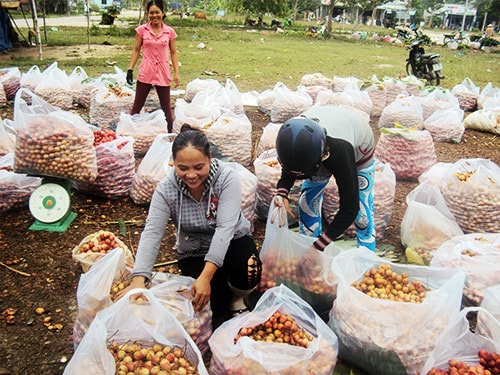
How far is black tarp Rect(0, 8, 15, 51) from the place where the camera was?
10.8 meters

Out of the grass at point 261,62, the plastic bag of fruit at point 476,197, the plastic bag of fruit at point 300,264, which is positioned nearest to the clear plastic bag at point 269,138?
the plastic bag of fruit at point 476,197

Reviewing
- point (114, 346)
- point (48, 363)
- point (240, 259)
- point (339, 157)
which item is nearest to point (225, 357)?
point (114, 346)

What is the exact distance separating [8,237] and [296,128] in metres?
2.15

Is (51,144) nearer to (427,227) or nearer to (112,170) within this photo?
(112,170)

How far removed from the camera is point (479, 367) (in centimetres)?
165

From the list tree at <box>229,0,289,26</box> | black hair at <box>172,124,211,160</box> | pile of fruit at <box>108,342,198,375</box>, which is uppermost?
tree at <box>229,0,289,26</box>

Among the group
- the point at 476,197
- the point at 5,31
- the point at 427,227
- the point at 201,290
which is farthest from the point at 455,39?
the point at 201,290

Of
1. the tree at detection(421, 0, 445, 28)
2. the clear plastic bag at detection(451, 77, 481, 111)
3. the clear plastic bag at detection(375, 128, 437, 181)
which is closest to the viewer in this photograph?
the clear plastic bag at detection(375, 128, 437, 181)

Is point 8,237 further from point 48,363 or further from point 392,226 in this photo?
point 392,226

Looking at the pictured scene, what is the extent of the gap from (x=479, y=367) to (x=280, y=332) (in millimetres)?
775

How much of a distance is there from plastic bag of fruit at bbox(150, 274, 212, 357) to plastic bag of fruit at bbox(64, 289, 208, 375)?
3.4 inches

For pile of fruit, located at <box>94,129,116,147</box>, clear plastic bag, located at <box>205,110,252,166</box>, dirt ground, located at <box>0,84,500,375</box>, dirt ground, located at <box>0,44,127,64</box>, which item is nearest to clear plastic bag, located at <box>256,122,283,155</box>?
clear plastic bag, located at <box>205,110,252,166</box>

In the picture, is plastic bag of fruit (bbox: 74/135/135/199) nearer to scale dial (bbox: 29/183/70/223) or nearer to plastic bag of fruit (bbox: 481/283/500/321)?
scale dial (bbox: 29/183/70/223)

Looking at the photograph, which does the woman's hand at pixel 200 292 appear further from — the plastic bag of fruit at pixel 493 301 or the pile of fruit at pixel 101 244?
the plastic bag of fruit at pixel 493 301
